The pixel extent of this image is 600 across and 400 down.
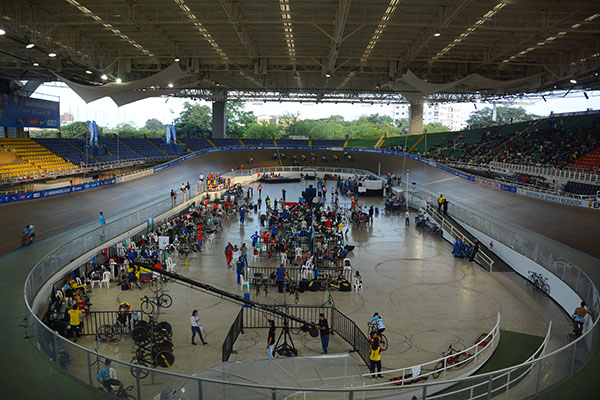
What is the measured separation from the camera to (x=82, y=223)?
21484mm

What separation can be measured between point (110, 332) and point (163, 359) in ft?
8.11

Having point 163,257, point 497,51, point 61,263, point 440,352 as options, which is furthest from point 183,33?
point 440,352

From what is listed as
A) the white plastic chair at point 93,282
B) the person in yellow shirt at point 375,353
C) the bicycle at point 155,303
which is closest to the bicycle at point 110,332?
the bicycle at point 155,303

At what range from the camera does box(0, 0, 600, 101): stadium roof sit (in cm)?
2347

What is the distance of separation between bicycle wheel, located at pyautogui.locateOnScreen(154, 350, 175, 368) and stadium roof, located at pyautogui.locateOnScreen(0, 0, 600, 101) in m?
17.1

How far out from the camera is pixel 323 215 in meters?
25.2

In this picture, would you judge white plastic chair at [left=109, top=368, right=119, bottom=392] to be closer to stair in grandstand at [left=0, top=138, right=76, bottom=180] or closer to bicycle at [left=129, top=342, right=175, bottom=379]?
bicycle at [left=129, top=342, right=175, bottom=379]

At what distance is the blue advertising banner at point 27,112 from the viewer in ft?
113

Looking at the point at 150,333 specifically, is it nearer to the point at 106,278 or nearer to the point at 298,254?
the point at 106,278

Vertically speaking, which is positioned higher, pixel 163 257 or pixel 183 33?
pixel 183 33

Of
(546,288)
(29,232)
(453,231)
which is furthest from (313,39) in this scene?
(546,288)

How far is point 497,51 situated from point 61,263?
3211cm

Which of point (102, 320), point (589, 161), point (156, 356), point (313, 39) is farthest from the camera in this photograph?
point (589, 161)

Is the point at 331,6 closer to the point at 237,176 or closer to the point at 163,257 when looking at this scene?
the point at 163,257
